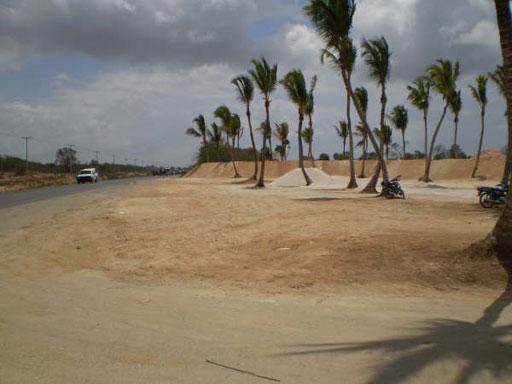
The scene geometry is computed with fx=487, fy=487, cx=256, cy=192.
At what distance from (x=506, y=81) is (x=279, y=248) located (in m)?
4.65

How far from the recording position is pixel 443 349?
4297 mm

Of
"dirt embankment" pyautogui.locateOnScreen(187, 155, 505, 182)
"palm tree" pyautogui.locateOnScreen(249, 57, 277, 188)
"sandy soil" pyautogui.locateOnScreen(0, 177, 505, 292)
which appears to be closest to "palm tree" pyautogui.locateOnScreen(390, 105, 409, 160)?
"dirt embankment" pyautogui.locateOnScreen(187, 155, 505, 182)

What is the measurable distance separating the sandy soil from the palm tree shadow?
1.66 m

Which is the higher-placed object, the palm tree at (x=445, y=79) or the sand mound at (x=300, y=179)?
the palm tree at (x=445, y=79)

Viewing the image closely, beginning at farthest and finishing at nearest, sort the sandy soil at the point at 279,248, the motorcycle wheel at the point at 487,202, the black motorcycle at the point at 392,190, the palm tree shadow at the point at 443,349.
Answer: the black motorcycle at the point at 392,190 < the motorcycle wheel at the point at 487,202 < the sandy soil at the point at 279,248 < the palm tree shadow at the point at 443,349

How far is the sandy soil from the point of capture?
7027 mm

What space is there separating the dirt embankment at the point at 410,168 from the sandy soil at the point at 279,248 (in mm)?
33922

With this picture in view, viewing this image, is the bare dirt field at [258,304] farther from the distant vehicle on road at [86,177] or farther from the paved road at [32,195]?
the distant vehicle on road at [86,177]

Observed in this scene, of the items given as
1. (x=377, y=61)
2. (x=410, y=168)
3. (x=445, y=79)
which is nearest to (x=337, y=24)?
(x=377, y=61)

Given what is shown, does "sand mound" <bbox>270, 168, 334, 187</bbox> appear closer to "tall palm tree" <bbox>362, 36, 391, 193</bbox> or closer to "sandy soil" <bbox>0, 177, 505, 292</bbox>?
"tall palm tree" <bbox>362, 36, 391, 193</bbox>

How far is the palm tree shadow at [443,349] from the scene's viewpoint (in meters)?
3.86

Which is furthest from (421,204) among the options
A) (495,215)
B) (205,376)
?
(205,376)

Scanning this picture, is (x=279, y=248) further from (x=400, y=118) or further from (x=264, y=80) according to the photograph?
(x=400, y=118)

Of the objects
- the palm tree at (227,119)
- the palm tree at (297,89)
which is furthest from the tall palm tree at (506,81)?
the palm tree at (227,119)
